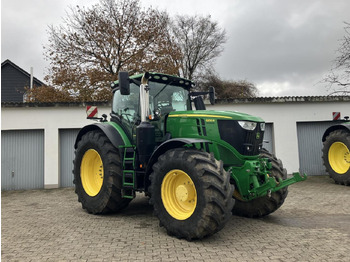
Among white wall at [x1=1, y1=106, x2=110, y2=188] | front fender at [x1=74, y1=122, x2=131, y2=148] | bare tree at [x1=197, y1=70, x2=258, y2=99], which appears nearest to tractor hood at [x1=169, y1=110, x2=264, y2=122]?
front fender at [x1=74, y1=122, x2=131, y2=148]

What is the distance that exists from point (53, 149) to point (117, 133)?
5355 mm

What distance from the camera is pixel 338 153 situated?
911cm

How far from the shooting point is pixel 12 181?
9781 mm

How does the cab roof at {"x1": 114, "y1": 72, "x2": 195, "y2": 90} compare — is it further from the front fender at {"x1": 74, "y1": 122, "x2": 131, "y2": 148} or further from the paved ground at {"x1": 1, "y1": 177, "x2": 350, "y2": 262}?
the paved ground at {"x1": 1, "y1": 177, "x2": 350, "y2": 262}

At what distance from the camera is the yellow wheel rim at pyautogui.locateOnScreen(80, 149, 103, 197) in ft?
19.1

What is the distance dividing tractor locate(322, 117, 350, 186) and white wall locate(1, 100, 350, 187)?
157 centimetres

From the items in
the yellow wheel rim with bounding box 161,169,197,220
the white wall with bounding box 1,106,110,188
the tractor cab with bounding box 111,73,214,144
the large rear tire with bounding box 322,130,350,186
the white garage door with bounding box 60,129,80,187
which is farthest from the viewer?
the white garage door with bounding box 60,129,80,187

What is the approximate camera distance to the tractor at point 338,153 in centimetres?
870

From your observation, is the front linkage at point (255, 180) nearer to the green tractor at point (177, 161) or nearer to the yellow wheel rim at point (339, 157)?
the green tractor at point (177, 161)

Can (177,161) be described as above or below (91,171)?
above

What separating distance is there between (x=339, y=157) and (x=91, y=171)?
7809 millimetres

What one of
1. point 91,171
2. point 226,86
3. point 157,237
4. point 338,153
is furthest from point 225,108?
point 226,86

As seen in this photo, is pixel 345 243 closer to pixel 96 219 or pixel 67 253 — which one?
pixel 67 253

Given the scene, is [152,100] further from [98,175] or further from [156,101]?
[98,175]
